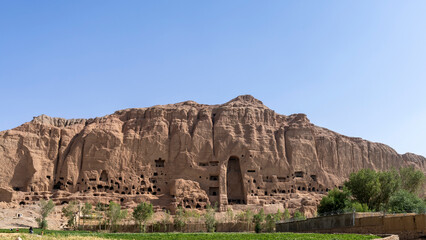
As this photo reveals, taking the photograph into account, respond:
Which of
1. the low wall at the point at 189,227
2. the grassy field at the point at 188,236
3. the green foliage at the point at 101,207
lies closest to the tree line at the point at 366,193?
the low wall at the point at 189,227

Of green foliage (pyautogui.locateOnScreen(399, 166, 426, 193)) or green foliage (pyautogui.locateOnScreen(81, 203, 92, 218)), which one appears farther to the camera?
green foliage (pyautogui.locateOnScreen(399, 166, 426, 193))

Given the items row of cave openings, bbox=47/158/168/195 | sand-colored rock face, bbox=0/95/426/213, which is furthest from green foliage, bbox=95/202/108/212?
row of cave openings, bbox=47/158/168/195

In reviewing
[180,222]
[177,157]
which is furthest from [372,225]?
[177,157]

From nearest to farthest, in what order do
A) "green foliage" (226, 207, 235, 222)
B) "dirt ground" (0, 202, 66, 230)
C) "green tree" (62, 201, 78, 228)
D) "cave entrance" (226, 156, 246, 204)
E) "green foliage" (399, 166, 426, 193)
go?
"dirt ground" (0, 202, 66, 230) < "green tree" (62, 201, 78, 228) < "green foliage" (226, 207, 235, 222) < "green foliage" (399, 166, 426, 193) < "cave entrance" (226, 156, 246, 204)

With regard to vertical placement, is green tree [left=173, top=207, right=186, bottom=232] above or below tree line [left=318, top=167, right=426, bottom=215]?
below

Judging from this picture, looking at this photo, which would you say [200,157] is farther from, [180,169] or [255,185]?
[255,185]

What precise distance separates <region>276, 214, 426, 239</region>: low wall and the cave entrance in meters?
35.3

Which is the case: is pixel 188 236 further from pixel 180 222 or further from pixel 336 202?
pixel 336 202

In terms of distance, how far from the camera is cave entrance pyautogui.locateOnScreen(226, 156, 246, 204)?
277ft

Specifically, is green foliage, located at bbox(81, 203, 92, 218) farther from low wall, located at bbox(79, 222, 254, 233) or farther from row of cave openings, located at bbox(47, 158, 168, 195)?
row of cave openings, located at bbox(47, 158, 168, 195)

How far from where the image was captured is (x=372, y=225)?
36156 mm

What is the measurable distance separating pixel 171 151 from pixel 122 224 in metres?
25.0

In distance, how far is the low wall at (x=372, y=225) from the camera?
3119 centimetres

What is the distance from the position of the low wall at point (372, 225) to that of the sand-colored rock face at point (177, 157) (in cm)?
3393
